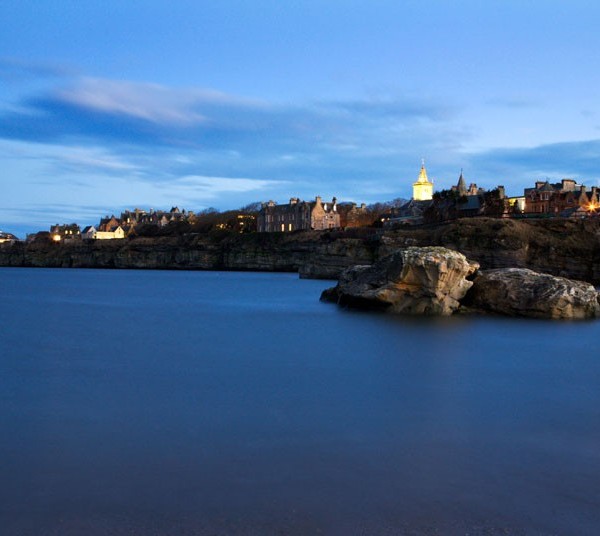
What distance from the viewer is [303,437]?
38.9 feet

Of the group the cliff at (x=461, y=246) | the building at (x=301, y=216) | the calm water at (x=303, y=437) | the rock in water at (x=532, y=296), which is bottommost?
the calm water at (x=303, y=437)

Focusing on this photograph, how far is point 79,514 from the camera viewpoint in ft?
26.5

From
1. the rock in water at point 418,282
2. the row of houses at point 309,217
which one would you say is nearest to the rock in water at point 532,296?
the rock in water at point 418,282

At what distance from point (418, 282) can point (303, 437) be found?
76.1 feet

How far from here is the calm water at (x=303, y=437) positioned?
8148 mm

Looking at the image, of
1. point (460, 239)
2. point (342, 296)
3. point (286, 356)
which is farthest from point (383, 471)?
point (460, 239)

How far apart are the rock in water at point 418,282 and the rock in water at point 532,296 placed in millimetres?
981

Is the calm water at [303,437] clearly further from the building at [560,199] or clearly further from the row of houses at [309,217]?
the row of houses at [309,217]

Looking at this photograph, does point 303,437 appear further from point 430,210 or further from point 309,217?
point 309,217

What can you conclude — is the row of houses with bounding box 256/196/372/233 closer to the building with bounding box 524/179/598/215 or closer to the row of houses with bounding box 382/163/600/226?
the row of houses with bounding box 382/163/600/226

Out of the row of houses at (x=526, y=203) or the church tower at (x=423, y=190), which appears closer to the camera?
the row of houses at (x=526, y=203)

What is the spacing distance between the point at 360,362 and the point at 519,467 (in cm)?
1157

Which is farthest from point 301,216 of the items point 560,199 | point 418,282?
point 418,282

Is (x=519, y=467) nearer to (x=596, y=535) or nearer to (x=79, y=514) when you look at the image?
(x=596, y=535)
